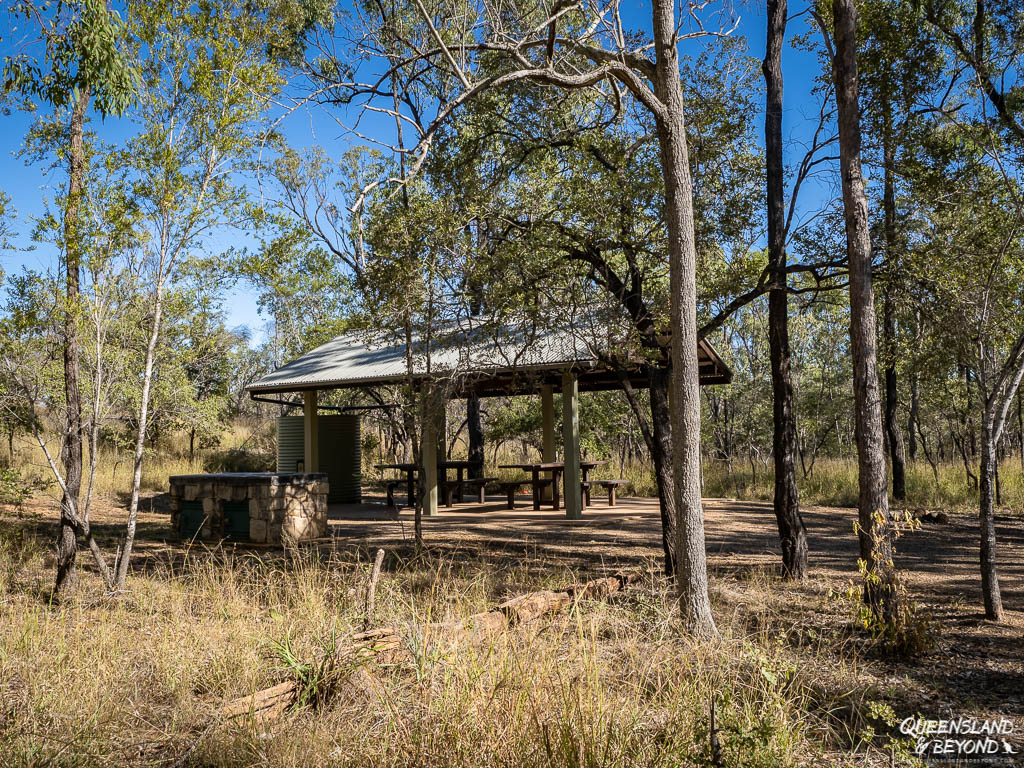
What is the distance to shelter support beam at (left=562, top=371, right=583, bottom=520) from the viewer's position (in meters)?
12.2

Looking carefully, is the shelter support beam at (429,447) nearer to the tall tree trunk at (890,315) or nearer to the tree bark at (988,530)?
the tall tree trunk at (890,315)

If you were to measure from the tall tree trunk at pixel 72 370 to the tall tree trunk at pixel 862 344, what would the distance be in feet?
21.7

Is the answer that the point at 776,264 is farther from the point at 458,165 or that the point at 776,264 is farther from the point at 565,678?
Answer: the point at 565,678

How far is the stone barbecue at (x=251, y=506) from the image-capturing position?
32.9 ft

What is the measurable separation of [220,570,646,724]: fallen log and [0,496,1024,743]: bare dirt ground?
1.57 m

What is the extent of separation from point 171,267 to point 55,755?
14.8ft

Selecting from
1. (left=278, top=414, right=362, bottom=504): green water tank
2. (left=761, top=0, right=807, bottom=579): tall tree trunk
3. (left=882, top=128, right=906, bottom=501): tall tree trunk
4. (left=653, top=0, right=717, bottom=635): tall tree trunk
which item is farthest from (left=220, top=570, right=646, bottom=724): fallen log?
(left=278, top=414, right=362, bottom=504): green water tank

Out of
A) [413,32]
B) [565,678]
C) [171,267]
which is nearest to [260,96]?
[171,267]

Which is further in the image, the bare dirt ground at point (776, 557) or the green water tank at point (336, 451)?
the green water tank at point (336, 451)

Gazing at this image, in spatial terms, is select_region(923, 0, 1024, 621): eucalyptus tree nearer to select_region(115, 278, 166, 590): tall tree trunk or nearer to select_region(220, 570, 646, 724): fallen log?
select_region(220, 570, 646, 724): fallen log

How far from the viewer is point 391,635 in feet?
13.9

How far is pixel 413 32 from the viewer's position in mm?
16188

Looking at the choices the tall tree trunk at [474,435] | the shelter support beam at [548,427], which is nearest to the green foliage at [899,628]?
the shelter support beam at [548,427]

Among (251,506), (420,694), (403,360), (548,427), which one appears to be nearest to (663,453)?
(420,694)
